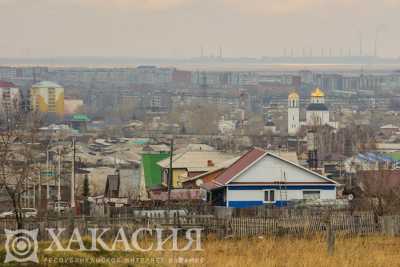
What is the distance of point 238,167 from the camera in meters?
15.7

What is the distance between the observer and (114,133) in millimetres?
59281

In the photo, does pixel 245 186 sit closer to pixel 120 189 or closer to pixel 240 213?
pixel 240 213

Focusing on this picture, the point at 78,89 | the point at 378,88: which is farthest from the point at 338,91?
the point at 78,89

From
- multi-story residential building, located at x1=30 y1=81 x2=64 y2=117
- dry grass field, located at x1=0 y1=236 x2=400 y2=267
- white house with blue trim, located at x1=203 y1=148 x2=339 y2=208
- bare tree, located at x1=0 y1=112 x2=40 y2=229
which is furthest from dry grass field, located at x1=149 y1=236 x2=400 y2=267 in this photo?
multi-story residential building, located at x1=30 y1=81 x2=64 y2=117

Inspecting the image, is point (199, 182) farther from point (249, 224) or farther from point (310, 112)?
point (310, 112)

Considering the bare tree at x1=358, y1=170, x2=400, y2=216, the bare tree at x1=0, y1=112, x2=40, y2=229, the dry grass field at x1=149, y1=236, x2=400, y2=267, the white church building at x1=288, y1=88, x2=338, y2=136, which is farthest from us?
the white church building at x1=288, y1=88, x2=338, y2=136

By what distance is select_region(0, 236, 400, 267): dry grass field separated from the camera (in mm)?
7461

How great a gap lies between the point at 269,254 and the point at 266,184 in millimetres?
6655

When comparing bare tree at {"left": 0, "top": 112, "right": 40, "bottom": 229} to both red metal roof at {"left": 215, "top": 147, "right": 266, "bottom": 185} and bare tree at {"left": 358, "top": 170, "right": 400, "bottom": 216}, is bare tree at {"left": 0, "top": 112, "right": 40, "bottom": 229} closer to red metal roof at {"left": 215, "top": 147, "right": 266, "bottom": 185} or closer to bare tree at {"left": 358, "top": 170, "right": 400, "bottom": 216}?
red metal roof at {"left": 215, "top": 147, "right": 266, "bottom": 185}

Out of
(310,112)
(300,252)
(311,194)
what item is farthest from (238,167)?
(310,112)

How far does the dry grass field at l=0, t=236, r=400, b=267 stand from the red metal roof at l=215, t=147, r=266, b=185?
186 inches

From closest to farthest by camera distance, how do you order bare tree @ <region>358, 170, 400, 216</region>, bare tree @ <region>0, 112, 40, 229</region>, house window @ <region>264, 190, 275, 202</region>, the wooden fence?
bare tree @ <region>0, 112, 40, 229</region>
the wooden fence
bare tree @ <region>358, 170, 400, 216</region>
house window @ <region>264, 190, 275, 202</region>

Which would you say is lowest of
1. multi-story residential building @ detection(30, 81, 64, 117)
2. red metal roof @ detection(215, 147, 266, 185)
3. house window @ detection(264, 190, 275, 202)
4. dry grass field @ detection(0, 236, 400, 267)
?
multi-story residential building @ detection(30, 81, 64, 117)

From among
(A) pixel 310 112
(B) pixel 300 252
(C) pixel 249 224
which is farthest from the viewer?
(A) pixel 310 112
